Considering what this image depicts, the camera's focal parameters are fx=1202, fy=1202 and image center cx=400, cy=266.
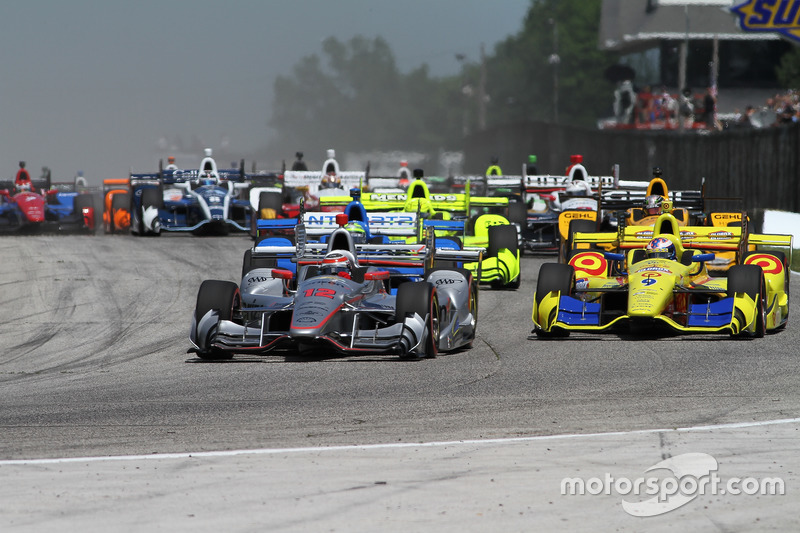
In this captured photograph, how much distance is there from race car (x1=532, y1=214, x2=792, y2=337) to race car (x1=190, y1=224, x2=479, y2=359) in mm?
1024

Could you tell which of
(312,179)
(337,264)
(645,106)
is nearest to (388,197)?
(312,179)

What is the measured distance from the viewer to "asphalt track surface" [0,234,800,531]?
240 inches

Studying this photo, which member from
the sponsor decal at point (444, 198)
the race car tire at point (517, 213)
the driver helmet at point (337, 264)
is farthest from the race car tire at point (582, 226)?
the race car tire at point (517, 213)

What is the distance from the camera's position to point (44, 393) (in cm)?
1005

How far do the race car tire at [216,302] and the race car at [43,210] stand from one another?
61.7 feet

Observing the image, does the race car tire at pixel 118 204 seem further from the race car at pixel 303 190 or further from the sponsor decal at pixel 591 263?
the sponsor decal at pixel 591 263

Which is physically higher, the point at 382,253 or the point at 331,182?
the point at 331,182

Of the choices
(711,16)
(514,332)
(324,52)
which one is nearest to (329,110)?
(324,52)

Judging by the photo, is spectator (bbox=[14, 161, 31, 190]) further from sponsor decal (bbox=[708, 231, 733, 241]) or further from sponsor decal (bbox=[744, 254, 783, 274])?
sponsor decal (bbox=[744, 254, 783, 274])

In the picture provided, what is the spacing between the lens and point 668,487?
21.2 feet

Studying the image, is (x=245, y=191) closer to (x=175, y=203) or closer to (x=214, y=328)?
(x=175, y=203)

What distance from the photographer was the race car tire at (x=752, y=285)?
13.0 m

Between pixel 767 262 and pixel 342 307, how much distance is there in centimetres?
551

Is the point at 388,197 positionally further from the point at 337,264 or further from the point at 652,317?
the point at 652,317
